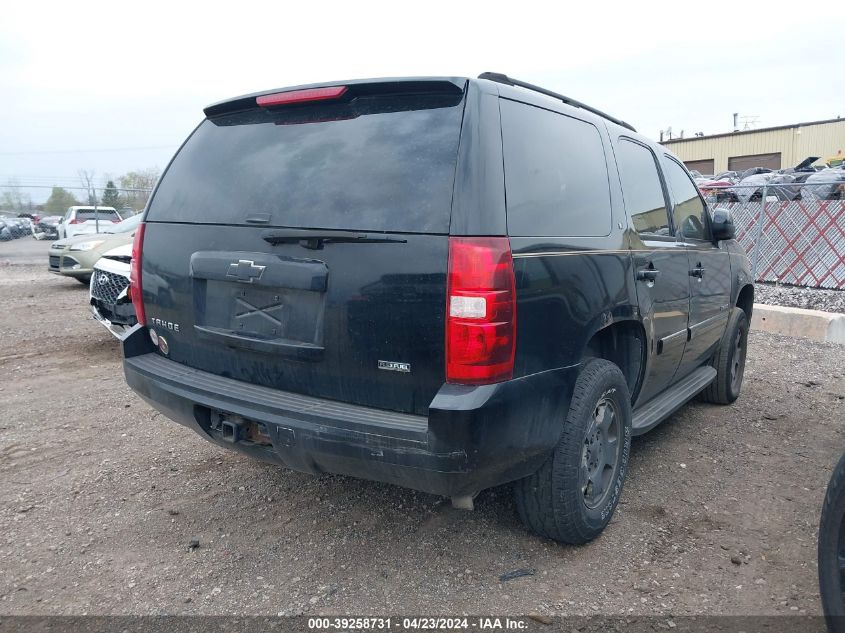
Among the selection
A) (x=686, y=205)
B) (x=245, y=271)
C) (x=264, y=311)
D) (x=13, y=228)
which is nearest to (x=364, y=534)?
(x=264, y=311)

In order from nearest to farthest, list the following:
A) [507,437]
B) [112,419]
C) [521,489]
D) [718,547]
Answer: [507,437] < [521,489] < [718,547] < [112,419]

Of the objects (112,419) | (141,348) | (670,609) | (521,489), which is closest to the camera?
(670,609)

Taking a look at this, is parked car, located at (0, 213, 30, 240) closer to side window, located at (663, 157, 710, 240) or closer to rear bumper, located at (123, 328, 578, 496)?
side window, located at (663, 157, 710, 240)

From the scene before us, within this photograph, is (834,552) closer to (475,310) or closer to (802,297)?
(475,310)

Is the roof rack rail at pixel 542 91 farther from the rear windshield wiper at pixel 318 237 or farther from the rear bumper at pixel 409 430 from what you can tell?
the rear bumper at pixel 409 430

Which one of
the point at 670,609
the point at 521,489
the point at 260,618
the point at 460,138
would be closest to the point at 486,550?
the point at 521,489

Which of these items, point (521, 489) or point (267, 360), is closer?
point (267, 360)

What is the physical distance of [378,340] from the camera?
2406mm

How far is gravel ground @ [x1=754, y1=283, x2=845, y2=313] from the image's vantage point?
362 inches

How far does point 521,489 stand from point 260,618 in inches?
46.1

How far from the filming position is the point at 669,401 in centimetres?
395

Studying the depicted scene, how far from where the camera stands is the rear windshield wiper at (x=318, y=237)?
2.40 m

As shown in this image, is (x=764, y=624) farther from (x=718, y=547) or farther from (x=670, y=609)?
(x=718, y=547)

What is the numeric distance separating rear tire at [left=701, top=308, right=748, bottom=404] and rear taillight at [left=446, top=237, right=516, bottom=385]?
3.29 m
